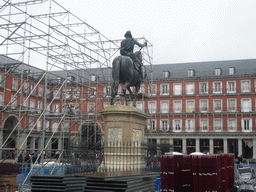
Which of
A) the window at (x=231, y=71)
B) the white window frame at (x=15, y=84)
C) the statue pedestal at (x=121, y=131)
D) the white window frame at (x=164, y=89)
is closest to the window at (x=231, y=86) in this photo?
the window at (x=231, y=71)

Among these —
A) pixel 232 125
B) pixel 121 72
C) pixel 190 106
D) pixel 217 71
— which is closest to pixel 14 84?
pixel 190 106

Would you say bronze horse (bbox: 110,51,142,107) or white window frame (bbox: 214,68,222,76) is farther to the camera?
white window frame (bbox: 214,68,222,76)

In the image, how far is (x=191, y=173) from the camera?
26.3ft

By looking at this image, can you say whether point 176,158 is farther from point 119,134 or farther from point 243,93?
point 243,93

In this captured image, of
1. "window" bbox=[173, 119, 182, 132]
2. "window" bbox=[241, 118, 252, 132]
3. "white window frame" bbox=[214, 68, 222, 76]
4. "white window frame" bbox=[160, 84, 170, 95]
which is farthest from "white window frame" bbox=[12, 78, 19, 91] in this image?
"window" bbox=[241, 118, 252, 132]

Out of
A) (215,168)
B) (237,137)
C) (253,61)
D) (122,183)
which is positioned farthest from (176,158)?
(253,61)

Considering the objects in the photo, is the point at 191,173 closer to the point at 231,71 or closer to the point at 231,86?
the point at 231,86

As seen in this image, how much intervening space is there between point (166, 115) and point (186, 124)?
3236 millimetres

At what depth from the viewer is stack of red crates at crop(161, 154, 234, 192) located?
7.69m

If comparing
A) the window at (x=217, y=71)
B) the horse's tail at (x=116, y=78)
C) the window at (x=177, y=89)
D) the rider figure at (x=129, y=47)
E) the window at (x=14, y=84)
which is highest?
the window at (x=217, y=71)

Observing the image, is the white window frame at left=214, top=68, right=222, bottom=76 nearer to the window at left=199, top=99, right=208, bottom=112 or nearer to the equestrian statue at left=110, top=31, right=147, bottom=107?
the window at left=199, top=99, right=208, bottom=112

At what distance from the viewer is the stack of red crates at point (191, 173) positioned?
7.69 m

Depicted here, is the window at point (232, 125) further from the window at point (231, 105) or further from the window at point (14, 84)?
the window at point (14, 84)

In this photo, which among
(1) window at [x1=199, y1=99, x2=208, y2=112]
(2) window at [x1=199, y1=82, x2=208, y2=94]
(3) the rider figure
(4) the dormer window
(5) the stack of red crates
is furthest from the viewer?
(4) the dormer window
